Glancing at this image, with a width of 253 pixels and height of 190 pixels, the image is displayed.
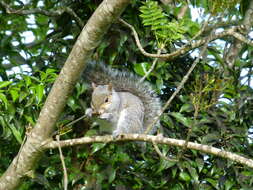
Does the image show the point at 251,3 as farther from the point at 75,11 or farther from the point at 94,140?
the point at 94,140

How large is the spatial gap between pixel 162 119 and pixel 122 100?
17.9 inches

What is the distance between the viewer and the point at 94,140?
2170 millimetres

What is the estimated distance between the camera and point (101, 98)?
10.1 feet

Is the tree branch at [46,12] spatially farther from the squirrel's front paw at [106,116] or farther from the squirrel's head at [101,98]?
the squirrel's front paw at [106,116]

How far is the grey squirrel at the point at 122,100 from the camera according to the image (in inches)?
119

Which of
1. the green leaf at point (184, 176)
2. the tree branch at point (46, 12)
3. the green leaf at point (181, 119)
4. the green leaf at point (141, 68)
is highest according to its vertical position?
the tree branch at point (46, 12)

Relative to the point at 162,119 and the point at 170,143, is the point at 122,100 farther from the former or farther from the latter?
the point at 170,143

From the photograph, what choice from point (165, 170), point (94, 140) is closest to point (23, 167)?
point (94, 140)

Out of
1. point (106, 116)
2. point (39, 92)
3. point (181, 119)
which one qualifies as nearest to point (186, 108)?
point (181, 119)

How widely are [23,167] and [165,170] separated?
791 millimetres

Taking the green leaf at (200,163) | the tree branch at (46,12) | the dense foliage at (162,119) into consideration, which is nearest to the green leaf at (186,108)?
the dense foliage at (162,119)

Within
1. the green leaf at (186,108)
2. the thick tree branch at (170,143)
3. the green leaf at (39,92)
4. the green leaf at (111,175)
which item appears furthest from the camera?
the green leaf at (186,108)

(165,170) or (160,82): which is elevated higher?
(160,82)

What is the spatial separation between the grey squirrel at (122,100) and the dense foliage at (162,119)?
7 cm
